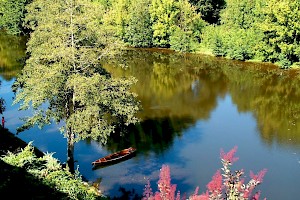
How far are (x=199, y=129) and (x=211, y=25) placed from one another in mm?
37475

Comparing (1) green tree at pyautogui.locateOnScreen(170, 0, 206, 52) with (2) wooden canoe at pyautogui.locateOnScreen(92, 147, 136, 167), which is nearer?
(2) wooden canoe at pyautogui.locateOnScreen(92, 147, 136, 167)

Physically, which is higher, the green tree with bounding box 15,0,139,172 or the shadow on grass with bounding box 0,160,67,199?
the green tree with bounding box 15,0,139,172

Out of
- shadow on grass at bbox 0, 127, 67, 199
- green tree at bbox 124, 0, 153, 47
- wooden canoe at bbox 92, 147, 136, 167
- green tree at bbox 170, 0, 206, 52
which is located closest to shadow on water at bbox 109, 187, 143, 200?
wooden canoe at bbox 92, 147, 136, 167

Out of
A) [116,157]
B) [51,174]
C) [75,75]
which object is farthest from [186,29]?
[51,174]

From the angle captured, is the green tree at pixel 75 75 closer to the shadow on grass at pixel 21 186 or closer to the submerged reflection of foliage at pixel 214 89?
the submerged reflection of foliage at pixel 214 89

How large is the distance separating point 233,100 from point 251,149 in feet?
39.2

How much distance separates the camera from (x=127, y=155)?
28.9 metres

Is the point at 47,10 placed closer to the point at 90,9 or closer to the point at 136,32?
the point at 90,9

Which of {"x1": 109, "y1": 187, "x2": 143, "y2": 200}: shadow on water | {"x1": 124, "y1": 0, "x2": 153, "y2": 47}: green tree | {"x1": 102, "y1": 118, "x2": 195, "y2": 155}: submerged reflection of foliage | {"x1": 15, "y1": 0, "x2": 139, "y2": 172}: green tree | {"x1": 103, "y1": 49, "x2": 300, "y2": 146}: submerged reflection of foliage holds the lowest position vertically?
{"x1": 109, "y1": 187, "x2": 143, "y2": 200}: shadow on water

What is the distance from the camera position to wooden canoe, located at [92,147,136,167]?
27686mm

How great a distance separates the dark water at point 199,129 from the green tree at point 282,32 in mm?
3132

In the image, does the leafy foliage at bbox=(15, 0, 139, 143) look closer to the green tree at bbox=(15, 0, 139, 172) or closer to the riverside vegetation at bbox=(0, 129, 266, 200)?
the green tree at bbox=(15, 0, 139, 172)

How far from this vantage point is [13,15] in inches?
3024

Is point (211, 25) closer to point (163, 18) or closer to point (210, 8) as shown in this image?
point (210, 8)
